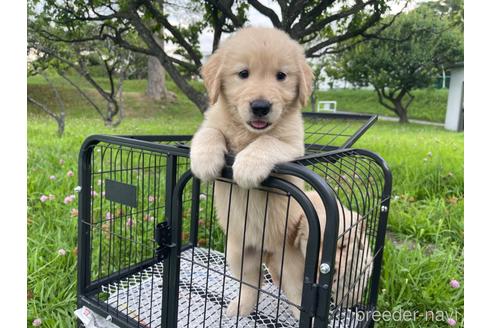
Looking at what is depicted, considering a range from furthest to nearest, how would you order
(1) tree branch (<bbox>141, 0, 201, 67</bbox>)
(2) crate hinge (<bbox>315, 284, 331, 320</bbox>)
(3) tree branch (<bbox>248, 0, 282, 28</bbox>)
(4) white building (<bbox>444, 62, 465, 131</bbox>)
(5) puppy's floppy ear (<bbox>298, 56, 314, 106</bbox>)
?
(4) white building (<bbox>444, 62, 465, 131</bbox>), (1) tree branch (<bbox>141, 0, 201, 67</bbox>), (3) tree branch (<bbox>248, 0, 282, 28</bbox>), (5) puppy's floppy ear (<bbox>298, 56, 314, 106</bbox>), (2) crate hinge (<bbox>315, 284, 331, 320</bbox>)

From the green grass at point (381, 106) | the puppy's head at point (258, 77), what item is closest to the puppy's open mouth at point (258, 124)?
the puppy's head at point (258, 77)

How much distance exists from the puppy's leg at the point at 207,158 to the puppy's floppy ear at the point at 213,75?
0.74 ft

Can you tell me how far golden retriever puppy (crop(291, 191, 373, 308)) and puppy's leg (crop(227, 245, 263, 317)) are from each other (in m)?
0.23

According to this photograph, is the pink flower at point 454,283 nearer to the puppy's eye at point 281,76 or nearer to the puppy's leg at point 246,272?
the puppy's leg at point 246,272

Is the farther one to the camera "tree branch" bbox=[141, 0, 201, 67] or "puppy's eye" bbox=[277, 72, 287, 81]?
"tree branch" bbox=[141, 0, 201, 67]

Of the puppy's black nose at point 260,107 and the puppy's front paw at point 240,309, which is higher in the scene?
the puppy's black nose at point 260,107

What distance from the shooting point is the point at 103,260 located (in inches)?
90.5

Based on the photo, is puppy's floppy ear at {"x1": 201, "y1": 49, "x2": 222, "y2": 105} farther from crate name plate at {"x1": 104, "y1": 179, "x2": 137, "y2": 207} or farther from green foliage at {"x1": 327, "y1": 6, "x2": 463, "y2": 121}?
green foliage at {"x1": 327, "y1": 6, "x2": 463, "y2": 121}

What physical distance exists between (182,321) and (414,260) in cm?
151

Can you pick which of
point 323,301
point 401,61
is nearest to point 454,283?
point 323,301

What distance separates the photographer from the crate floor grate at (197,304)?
1.71 m

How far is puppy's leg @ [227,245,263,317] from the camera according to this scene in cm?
163

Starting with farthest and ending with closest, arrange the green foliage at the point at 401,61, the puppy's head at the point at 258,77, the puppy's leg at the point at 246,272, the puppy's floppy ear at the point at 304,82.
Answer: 1. the green foliage at the point at 401,61
2. the puppy's leg at the point at 246,272
3. the puppy's floppy ear at the point at 304,82
4. the puppy's head at the point at 258,77

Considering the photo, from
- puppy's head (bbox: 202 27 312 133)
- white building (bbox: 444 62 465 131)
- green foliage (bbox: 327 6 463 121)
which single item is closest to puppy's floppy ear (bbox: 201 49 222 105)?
puppy's head (bbox: 202 27 312 133)
